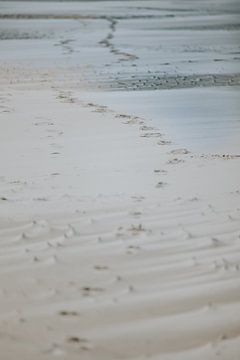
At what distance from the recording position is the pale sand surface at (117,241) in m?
3.02

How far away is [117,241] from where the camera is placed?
13.9 feet

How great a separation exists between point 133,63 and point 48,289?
43.5ft

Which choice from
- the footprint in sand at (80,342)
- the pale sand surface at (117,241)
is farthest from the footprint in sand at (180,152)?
the footprint in sand at (80,342)

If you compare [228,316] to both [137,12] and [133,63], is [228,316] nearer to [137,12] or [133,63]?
[133,63]

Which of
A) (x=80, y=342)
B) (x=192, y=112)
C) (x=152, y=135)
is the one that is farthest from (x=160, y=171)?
(x=192, y=112)

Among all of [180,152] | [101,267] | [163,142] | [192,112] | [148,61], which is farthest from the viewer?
[148,61]

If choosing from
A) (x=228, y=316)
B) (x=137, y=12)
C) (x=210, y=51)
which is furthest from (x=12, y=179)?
(x=137, y=12)

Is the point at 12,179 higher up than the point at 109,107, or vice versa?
the point at 109,107

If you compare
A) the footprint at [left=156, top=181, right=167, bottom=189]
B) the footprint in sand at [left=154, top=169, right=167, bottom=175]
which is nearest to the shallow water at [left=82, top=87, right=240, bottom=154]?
the footprint in sand at [left=154, top=169, right=167, bottom=175]

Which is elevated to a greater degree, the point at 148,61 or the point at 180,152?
the point at 148,61

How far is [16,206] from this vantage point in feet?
16.4

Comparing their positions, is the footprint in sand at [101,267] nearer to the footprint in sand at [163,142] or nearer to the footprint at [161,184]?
the footprint at [161,184]

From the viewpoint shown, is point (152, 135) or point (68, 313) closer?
point (68, 313)

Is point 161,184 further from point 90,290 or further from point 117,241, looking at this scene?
point 90,290
